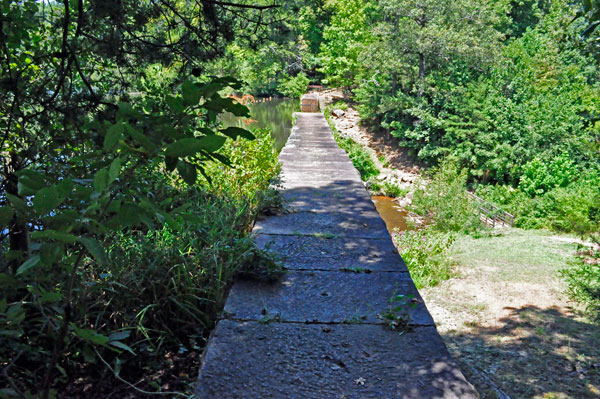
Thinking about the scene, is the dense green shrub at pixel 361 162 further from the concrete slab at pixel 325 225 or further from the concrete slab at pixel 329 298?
the concrete slab at pixel 329 298

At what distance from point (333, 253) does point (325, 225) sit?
73 centimetres

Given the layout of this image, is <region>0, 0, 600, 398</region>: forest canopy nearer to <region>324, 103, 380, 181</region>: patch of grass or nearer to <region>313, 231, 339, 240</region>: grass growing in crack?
<region>313, 231, 339, 240</region>: grass growing in crack

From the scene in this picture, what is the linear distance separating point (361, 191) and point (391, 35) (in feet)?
40.3

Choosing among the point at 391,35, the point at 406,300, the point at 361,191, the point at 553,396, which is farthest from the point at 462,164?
the point at 406,300

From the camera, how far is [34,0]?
2.38m

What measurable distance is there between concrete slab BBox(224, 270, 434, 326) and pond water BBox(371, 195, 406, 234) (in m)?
8.77

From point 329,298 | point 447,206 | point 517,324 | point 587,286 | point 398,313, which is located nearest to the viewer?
point 398,313

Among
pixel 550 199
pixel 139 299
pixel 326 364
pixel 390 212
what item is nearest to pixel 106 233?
pixel 139 299

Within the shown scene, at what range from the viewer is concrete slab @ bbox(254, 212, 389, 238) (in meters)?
3.96

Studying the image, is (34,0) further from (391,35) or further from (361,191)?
(391,35)

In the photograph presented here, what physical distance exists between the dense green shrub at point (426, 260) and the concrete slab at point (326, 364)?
15.5ft

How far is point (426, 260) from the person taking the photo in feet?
25.6

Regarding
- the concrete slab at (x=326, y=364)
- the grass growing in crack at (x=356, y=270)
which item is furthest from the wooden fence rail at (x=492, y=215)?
the concrete slab at (x=326, y=364)

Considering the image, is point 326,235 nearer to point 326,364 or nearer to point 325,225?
point 325,225
